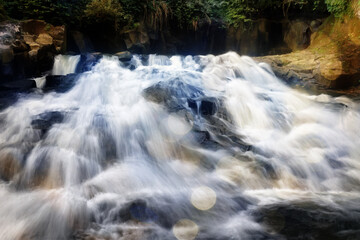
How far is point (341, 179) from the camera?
14.4 ft

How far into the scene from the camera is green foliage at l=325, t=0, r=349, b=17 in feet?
27.7

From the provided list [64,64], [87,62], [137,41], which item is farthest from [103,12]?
[64,64]

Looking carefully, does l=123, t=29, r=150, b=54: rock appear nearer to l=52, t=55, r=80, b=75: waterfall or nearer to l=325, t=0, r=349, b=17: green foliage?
l=52, t=55, r=80, b=75: waterfall

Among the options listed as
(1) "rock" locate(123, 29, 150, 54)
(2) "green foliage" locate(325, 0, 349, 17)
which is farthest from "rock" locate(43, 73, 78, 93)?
(2) "green foliage" locate(325, 0, 349, 17)

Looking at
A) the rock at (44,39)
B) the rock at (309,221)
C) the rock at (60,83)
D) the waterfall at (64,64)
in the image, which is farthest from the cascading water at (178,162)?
the rock at (44,39)

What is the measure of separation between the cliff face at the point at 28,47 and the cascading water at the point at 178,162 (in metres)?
1.25

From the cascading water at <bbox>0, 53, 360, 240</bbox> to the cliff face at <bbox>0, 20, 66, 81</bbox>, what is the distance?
1252 millimetres

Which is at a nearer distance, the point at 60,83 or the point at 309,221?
the point at 309,221

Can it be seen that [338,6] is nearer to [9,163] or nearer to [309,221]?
[309,221]

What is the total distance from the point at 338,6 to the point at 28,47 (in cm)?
933

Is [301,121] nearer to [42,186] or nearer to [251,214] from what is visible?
[251,214]

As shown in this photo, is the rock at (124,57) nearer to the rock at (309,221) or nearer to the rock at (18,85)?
the rock at (18,85)

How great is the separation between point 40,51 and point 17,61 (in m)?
0.85

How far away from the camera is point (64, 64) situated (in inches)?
324
